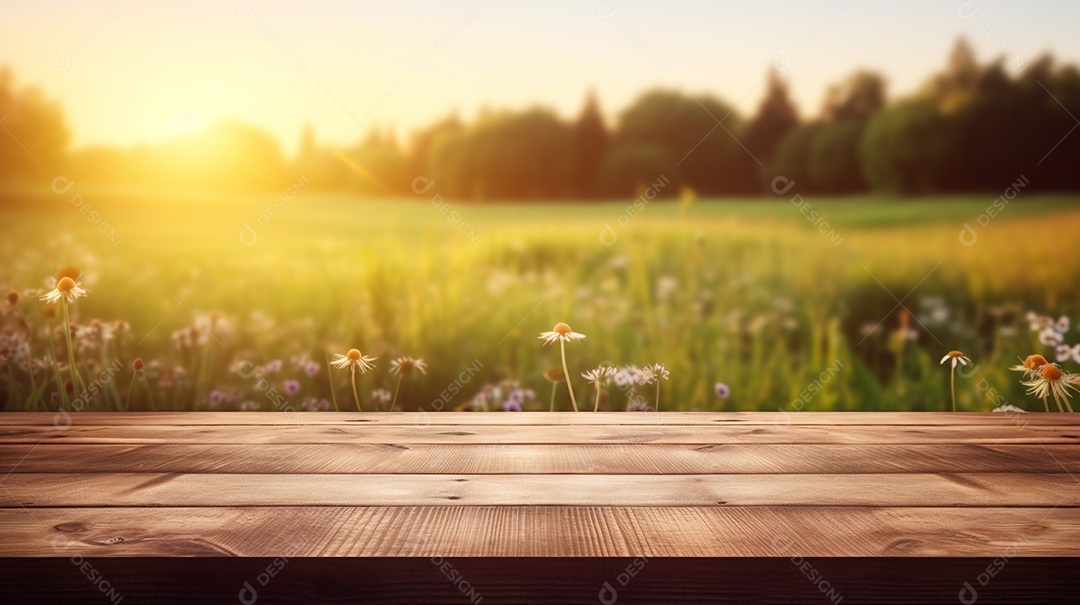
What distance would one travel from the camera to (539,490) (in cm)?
100

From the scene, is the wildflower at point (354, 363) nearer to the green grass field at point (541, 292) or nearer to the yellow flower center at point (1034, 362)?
the green grass field at point (541, 292)

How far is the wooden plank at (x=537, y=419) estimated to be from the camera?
1.52m

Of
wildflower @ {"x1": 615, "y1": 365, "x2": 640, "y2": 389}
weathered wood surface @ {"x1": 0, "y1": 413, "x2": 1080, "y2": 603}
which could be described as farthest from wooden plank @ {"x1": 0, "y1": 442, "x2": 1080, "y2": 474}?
wildflower @ {"x1": 615, "y1": 365, "x2": 640, "y2": 389}

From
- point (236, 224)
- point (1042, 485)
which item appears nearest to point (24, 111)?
point (236, 224)

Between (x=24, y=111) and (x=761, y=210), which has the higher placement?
(x=24, y=111)

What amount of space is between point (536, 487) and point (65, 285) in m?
1.40

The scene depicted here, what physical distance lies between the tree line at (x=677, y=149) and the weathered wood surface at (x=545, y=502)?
200 cm

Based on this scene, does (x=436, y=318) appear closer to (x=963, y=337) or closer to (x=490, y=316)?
(x=490, y=316)

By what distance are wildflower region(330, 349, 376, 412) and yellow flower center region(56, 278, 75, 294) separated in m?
0.63

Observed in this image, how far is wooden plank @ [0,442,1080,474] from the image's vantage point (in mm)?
1127

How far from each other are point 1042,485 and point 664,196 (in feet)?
8.58

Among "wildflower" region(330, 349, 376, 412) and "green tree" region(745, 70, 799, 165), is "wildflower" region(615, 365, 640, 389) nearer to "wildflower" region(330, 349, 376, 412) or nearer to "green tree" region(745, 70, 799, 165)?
"wildflower" region(330, 349, 376, 412)

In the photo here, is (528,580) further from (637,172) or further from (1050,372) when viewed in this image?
(637,172)

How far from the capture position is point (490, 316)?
299 centimetres
